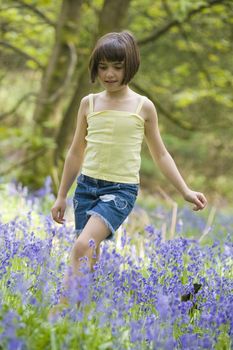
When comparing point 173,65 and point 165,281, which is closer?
point 165,281

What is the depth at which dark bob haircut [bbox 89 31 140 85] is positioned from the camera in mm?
3012

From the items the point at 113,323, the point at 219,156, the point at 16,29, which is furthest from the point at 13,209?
the point at 219,156

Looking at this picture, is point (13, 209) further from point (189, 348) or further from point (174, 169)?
point (189, 348)

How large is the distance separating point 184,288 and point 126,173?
2.20 feet

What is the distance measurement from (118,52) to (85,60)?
4.62 meters

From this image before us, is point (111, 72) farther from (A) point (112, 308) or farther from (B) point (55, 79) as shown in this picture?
(B) point (55, 79)

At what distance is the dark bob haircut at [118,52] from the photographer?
9.88ft

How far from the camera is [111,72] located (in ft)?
9.96

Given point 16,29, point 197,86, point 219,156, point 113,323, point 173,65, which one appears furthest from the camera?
point 219,156

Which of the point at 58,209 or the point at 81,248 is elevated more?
the point at 81,248

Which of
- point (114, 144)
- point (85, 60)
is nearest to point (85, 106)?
point (114, 144)

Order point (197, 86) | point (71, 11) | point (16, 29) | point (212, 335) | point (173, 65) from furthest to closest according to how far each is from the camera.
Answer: point (197, 86)
point (173, 65)
point (16, 29)
point (71, 11)
point (212, 335)

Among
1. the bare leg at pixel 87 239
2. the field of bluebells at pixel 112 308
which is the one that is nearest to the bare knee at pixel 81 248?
the bare leg at pixel 87 239

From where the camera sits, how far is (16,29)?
345 inches
